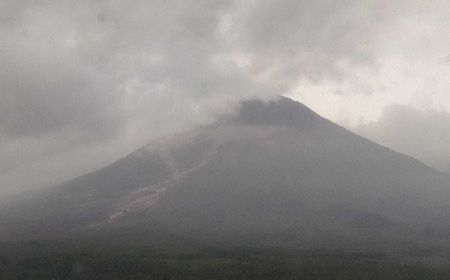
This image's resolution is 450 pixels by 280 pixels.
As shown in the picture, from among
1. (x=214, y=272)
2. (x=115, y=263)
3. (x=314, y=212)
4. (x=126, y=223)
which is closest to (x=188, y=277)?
(x=214, y=272)

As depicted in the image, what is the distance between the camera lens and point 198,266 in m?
102

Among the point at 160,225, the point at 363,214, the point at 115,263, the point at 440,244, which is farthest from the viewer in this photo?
the point at 363,214

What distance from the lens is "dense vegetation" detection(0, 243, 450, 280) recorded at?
9706 centimetres

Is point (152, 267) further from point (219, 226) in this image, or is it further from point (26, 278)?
point (219, 226)

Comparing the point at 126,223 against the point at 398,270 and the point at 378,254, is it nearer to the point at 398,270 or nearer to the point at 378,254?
the point at 378,254

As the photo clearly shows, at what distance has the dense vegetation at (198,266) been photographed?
318ft

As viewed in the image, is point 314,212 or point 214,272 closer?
point 214,272

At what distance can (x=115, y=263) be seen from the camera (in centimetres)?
10562

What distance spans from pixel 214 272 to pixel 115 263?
19.7 metres

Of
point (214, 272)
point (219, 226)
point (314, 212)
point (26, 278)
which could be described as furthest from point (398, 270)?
point (314, 212)

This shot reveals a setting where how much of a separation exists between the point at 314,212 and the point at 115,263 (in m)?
104

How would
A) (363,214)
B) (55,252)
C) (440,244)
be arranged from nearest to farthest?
1. (55,252)
2. (440,244)
3. (363,214)

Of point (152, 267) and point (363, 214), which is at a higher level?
point (363, 214)

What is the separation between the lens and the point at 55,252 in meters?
118
